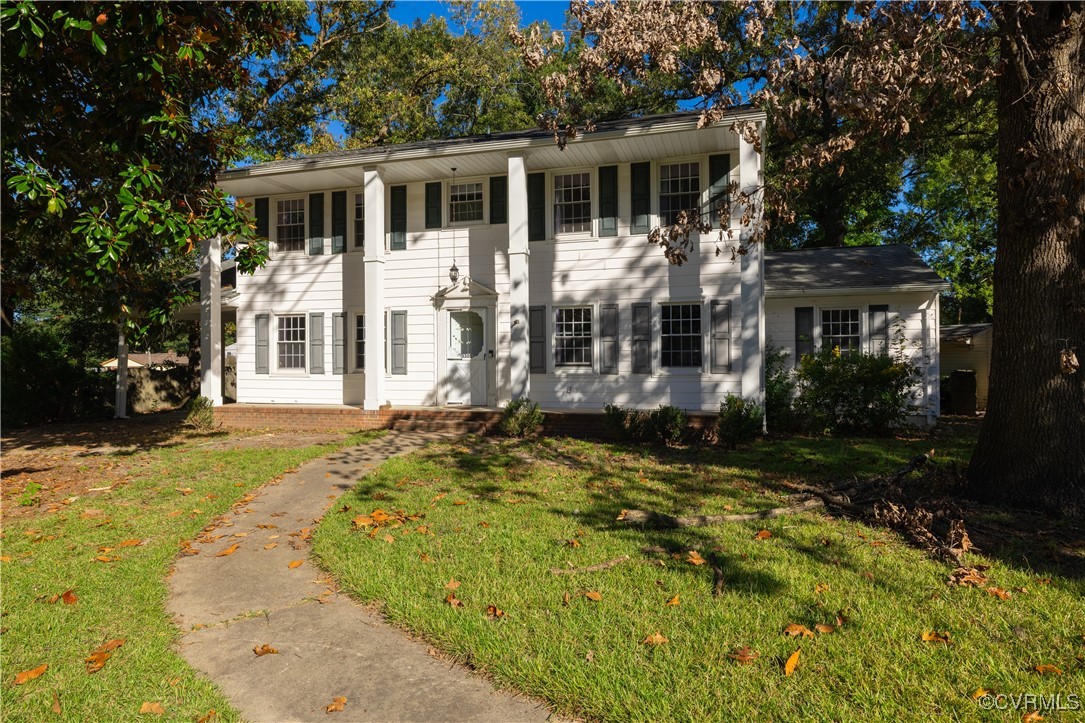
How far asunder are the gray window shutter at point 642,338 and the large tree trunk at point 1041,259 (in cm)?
745

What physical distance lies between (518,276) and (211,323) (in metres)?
8.10

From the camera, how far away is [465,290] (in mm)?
14344

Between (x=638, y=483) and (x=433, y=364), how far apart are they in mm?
7911

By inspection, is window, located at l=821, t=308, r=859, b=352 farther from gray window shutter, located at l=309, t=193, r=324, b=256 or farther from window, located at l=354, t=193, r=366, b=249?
gray window shutter, located at l=309, t=193, r=324, b=256

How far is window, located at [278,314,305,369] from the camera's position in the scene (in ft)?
51.2

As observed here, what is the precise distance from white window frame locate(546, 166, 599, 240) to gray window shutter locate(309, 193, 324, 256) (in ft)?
19.5

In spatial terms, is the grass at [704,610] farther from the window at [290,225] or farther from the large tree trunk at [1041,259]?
the window at [290,225]

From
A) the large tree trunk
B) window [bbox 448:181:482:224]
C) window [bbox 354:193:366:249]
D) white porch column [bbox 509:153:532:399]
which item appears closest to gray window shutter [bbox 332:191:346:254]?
window [bbox 354:193:366:249]

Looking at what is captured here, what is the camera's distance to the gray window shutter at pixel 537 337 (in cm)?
1396

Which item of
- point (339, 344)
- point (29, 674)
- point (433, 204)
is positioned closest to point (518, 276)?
point (433, 204)

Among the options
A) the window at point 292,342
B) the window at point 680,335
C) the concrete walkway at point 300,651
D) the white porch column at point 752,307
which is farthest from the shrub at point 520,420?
the concrete walkway at point 300,651

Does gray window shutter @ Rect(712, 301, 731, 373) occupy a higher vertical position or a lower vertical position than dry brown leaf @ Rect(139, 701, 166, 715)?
higher

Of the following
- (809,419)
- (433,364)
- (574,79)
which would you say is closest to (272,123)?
(433,364)

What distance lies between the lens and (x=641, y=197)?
13.5 metres
